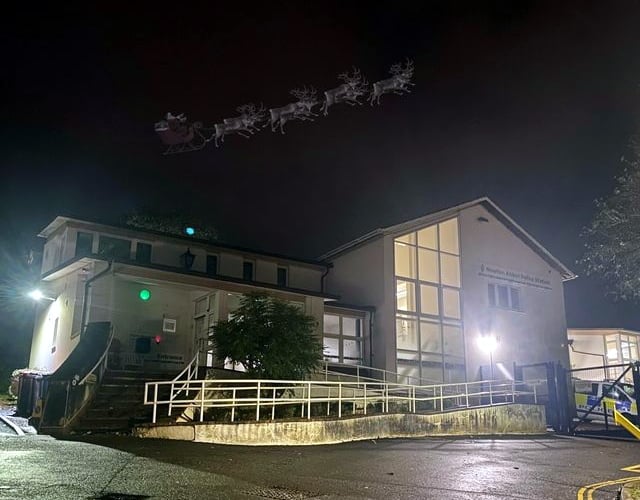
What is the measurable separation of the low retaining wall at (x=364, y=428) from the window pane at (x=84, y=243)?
357 inches

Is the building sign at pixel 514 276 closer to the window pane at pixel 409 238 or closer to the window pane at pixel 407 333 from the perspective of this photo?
the window pane at pixel 409 238

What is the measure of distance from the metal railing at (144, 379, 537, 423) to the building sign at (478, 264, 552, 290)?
18.0ft

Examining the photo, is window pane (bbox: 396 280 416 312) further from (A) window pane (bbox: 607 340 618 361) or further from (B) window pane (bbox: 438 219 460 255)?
(A) window pane (bbox: 607 340 618 361)

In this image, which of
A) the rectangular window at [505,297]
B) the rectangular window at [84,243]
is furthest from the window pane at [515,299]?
the rectangular window at [84,243]

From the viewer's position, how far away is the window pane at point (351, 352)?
75.0 ft

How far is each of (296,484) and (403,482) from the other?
1.54m

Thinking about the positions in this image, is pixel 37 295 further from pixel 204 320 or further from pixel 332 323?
pixel 332 323

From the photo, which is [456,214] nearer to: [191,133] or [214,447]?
[191,133]

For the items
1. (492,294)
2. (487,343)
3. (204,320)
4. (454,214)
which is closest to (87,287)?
(204,320)

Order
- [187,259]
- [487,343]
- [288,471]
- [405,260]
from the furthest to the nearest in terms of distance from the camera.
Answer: [487,343], [405,260], [187,259], [288,471]

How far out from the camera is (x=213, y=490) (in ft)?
23.0

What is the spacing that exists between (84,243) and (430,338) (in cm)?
1363

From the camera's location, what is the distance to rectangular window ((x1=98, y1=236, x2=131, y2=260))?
19953 millimetres

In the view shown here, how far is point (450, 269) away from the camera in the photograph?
25.7 m
